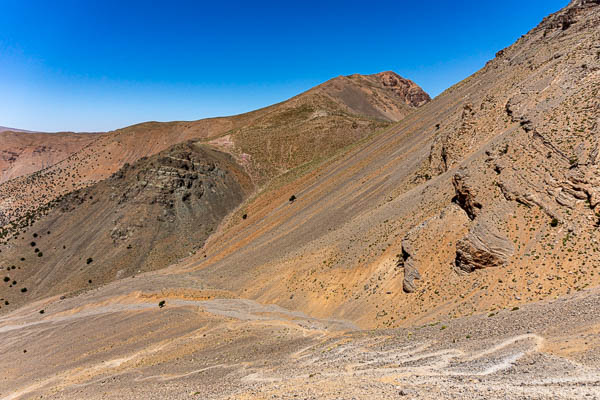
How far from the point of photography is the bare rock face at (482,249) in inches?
723

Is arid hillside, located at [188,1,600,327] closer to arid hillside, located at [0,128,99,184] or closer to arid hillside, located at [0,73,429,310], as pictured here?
arid hillside, located at [0,73,429,310]

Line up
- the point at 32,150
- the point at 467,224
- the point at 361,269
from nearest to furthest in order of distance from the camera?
1. the point at 467,224
2. the point at 361,269
3. the point at 32,150

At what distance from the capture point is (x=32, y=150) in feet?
366

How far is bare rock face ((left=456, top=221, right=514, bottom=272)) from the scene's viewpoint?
18.4 m

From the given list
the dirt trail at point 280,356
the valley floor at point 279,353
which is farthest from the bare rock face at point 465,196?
the dirt trail at point 280,356

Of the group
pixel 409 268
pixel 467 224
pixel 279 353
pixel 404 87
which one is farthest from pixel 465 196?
pixel 404 87

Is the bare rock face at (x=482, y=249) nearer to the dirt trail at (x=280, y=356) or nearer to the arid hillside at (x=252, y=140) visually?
the dirt trail at (x=280, y=356)

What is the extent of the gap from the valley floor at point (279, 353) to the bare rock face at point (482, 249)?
3790 mm

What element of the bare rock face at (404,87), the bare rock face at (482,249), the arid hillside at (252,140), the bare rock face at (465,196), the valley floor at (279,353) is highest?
the bare rock face at (404,87)

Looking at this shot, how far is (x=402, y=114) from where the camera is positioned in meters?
120

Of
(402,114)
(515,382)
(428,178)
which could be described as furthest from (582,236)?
(402,114)

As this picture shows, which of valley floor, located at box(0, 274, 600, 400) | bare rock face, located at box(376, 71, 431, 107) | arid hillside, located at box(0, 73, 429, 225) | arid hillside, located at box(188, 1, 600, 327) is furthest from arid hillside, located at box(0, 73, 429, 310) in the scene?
bare rock face, located at box(376, 71, 431, 107)

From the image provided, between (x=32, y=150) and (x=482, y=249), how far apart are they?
133m

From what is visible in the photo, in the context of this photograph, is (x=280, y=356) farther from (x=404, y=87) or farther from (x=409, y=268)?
(x=404, y=87)
